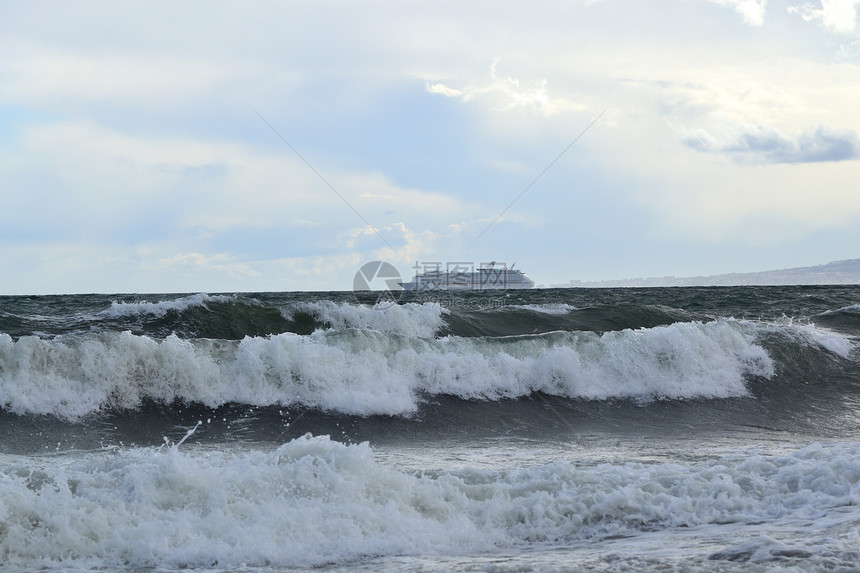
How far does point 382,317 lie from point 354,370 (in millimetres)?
7238

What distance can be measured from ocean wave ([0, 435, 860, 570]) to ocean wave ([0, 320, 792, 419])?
3.95 m

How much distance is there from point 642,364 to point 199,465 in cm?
917

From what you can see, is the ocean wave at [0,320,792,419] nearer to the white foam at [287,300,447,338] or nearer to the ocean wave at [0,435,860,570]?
the ocean wave at [0,435,860,570]

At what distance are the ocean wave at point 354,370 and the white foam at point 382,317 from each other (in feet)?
18.9

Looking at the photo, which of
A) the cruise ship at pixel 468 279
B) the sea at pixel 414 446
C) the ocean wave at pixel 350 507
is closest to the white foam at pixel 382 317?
the sea at pixel 414 446

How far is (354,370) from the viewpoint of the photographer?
1123 centimetres

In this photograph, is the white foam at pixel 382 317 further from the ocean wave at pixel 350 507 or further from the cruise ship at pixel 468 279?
the cruise ship at pixel 468 279

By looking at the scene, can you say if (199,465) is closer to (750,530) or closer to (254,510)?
(254,510)

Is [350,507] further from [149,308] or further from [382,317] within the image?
[149,308]

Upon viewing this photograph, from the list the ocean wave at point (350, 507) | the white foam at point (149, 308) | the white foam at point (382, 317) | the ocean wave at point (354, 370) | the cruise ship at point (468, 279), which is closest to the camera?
the ocean wave at point (350, 507)

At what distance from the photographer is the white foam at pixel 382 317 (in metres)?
18.3

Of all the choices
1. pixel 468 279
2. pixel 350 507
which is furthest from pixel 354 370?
pixel 468 279

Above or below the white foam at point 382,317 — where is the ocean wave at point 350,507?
below

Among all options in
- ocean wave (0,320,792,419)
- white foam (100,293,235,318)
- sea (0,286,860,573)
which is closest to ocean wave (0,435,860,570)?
sea (0,286,860,573)
